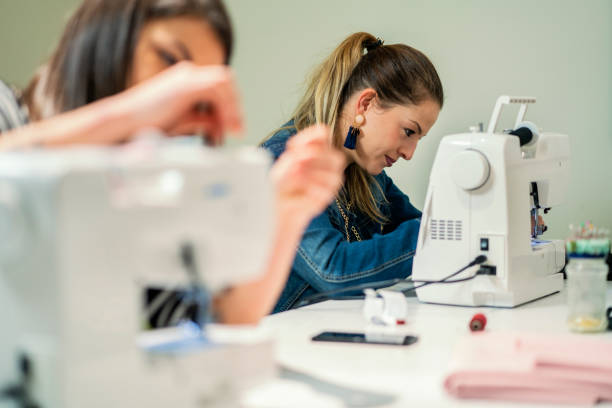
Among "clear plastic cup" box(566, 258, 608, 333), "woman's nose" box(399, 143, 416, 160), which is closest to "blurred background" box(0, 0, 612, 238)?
"woman's nose" box(399, 143, 416, 160)

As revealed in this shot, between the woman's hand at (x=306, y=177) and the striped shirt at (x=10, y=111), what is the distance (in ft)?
1.36

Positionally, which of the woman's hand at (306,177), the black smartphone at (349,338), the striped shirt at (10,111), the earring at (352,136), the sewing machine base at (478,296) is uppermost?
the striped shirt at (10,111)

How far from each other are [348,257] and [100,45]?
977 mm

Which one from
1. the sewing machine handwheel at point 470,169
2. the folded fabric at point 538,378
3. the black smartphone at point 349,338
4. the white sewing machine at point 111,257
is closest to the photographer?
the white sewing machine at point 111,257

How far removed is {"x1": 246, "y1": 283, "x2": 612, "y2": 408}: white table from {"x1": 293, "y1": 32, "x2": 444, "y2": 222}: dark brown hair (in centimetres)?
47

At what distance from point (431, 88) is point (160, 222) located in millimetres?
1414

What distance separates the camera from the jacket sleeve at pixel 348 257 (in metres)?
1.86

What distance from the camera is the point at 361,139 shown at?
209 centimetres

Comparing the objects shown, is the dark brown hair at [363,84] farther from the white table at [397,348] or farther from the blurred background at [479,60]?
the blurred background at [479,60]

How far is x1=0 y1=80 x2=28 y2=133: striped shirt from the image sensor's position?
1.11m

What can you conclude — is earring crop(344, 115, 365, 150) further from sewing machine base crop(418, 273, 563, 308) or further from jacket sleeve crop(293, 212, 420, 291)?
sewing machine base crop(418, 273, 563, 308)

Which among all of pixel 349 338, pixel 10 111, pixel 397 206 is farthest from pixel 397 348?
pixel 397 206

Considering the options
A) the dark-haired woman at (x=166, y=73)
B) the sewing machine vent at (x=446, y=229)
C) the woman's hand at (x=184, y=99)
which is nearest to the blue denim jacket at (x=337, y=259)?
the sewing machine vent at (x=446, y=229)

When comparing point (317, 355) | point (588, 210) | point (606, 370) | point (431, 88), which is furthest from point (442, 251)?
point (588, 210)
